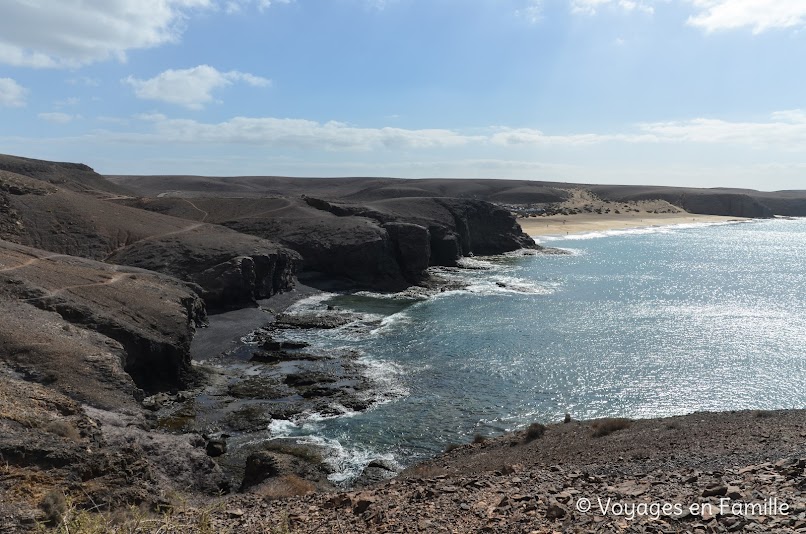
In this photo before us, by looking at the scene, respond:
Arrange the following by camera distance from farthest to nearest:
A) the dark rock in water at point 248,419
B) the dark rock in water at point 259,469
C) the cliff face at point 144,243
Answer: the cliff face at point 144,243 < the dark rock in water at point 248,419 < the dark rock in water at point 259,469

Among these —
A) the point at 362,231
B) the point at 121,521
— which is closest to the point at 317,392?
the point at 121,521

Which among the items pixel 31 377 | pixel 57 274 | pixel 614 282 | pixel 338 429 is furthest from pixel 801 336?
pixel 57 274

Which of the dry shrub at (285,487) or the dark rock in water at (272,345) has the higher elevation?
the dry shrub at (285,487)

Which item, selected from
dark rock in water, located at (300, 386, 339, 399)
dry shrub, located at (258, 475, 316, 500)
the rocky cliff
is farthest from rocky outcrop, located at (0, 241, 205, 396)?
the rocky cliff

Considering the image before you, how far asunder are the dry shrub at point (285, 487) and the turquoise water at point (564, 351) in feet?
13.6

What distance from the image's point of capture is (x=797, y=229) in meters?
140

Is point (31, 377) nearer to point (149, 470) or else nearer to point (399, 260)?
point (149, 470)

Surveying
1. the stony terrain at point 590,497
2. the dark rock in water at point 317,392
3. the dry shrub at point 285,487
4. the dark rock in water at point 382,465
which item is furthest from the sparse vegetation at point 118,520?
the dark rock in water at point 317,392

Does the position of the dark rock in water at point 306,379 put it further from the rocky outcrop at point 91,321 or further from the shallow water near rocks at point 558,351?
the rocky outcrop at point 91,321

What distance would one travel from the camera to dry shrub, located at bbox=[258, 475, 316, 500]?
16.2 m

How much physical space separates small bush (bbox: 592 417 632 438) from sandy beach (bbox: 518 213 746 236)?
101m

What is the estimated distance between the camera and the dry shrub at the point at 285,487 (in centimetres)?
1622

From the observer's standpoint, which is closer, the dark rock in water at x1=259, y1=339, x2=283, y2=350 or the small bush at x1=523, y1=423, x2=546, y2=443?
the small bush at x1=523, y1=423, x2=546, y2=443

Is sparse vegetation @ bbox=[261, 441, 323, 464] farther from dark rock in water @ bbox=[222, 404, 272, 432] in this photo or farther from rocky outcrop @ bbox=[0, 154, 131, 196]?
rocky outcrop @ bbox=[0, 154, 131, 196]
